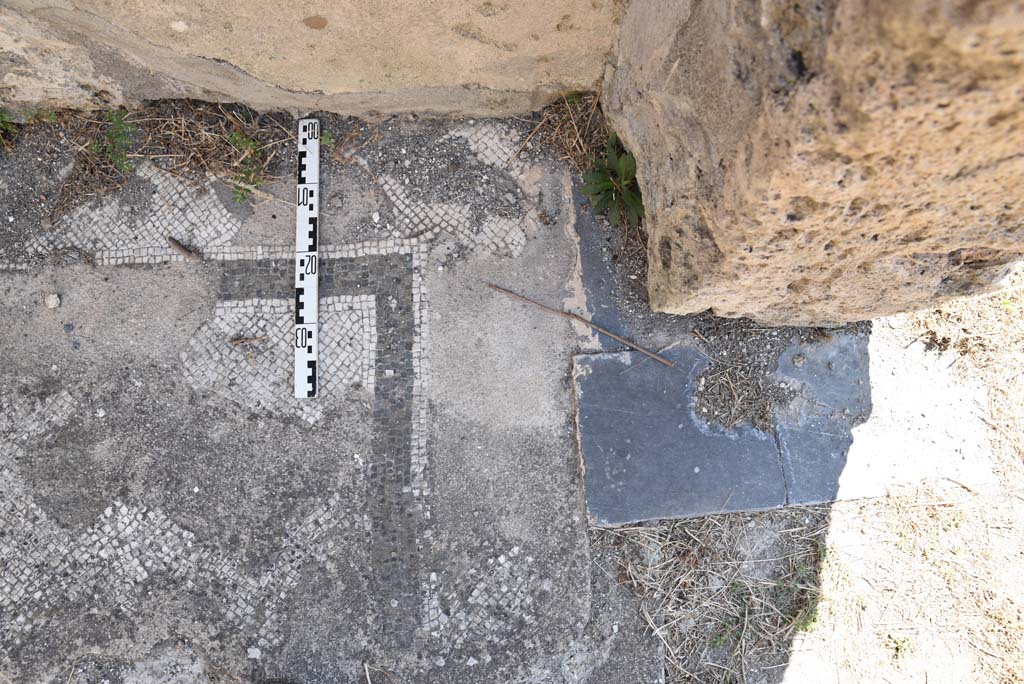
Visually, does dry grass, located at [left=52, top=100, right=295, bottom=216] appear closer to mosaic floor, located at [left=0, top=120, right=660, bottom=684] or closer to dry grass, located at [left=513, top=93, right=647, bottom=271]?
mosaic floor, located at [left=0, top=120, right=660, bottom=684]

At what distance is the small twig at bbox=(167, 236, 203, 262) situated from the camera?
10.4 feet

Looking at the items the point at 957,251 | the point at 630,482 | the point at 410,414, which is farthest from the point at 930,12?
the point at 410,414

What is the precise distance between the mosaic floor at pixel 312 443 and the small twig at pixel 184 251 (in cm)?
3

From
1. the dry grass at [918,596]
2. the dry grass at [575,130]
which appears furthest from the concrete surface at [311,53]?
the dry grass at [918,596]

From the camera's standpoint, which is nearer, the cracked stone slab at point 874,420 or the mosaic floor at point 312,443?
the mosaic floor at point 312,443

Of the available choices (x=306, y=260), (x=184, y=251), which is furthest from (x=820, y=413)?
(x=184, y=251)

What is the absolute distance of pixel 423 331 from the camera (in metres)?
3.16

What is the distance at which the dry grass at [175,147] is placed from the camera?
3.20 meters

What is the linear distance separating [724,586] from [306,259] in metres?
2.57

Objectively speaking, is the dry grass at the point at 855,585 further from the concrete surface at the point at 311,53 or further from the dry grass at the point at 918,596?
the concrete surface at the point at 311,53

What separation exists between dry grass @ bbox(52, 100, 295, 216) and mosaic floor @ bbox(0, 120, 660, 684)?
9cm

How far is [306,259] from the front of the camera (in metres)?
3.17

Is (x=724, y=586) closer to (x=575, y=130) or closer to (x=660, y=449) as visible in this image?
(x=660, y=449)

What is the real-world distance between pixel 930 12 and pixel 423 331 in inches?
90.2
